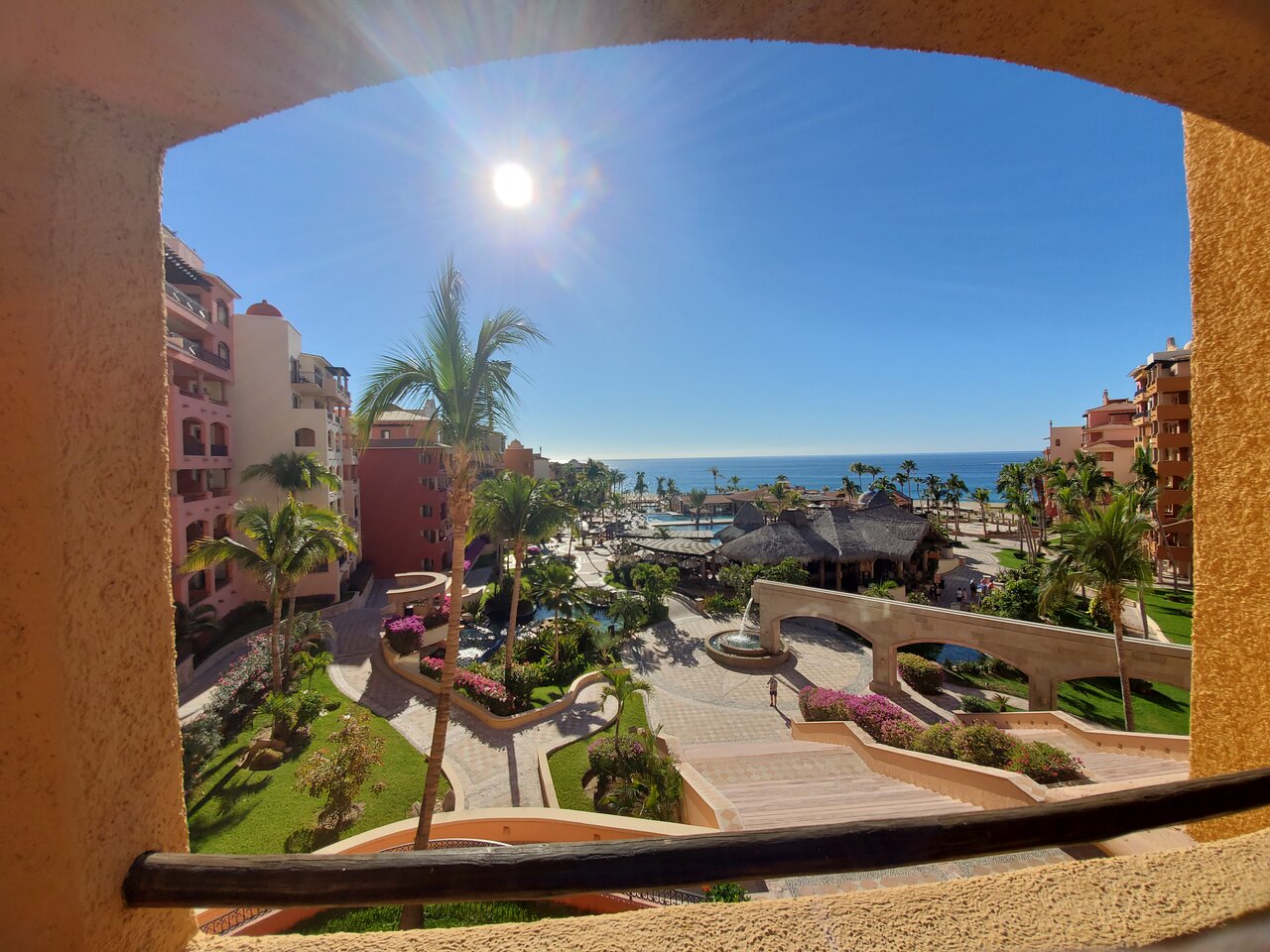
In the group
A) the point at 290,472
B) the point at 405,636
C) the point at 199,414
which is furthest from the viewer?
the point at 290,472

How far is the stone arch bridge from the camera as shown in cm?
1191

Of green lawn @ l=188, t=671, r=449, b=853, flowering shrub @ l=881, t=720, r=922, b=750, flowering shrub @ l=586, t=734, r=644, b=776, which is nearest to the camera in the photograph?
green lawn @ l=188, t=671, r=449, b=853

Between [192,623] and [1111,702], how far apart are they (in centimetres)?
3180

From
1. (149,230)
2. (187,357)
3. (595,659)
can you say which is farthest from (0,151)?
(187,357)

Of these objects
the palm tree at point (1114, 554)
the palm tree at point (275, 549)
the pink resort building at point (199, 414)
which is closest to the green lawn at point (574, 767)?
the palm tree at point (275, 549)

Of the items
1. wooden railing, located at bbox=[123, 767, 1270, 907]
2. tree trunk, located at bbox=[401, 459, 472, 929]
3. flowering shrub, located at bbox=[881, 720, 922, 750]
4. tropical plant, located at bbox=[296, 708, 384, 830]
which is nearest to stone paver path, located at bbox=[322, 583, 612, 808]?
tropical plant, located at bbox=[296, 708, 384, 830]

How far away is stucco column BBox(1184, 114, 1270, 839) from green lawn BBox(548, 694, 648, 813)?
32.4ft

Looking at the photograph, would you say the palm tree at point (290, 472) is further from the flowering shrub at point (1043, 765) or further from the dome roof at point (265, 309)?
the flowering shrub at point (1043, 765)

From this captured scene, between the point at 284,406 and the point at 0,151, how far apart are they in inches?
1062

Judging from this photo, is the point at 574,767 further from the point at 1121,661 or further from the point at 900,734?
the point at 1121,661

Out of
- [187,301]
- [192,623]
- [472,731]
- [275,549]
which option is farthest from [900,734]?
[187,301]

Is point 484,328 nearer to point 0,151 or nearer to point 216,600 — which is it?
point 0,151

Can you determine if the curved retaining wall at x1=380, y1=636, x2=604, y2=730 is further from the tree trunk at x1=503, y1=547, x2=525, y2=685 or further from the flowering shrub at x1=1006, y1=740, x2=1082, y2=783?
the flowering shrub at x1=1006, y1=740, x2=1082, y2=783

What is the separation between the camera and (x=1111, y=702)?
15.9m
